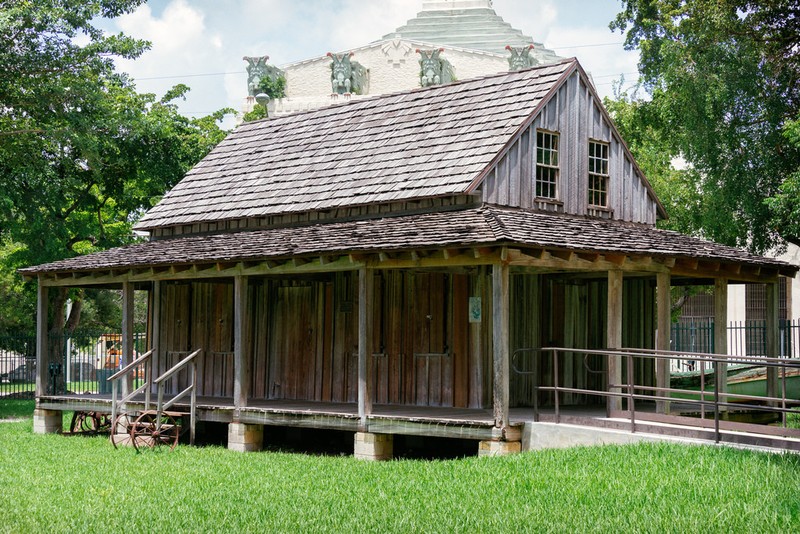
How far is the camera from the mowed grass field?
35.3 feet

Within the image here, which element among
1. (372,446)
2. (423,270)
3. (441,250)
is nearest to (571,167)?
(423,270)

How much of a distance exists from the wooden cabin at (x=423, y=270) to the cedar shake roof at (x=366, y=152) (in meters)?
0.06

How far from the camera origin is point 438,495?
1233 centimetres

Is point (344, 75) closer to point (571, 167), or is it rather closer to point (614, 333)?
point (571, 167)

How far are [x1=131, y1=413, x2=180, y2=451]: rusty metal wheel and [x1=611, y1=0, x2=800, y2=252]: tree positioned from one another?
15109 mm

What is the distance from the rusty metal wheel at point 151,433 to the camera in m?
18.7

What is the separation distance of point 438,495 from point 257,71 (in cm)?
6384

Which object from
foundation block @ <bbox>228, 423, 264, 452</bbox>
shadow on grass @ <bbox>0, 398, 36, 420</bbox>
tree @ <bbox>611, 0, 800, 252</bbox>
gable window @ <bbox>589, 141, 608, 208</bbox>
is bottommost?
shadow on grass @ <bbox>0, 398, 36, 420</bbox>

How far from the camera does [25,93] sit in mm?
28188

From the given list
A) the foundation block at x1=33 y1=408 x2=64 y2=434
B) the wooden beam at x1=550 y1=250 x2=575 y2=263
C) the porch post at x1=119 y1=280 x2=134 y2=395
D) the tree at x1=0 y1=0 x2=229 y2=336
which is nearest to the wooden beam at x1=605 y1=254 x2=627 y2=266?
the wooden beam at x1=550 y1=250 x2=575 y2=263

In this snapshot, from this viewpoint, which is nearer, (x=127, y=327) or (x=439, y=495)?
(x=439, y=495)

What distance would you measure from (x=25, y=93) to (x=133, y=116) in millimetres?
4040

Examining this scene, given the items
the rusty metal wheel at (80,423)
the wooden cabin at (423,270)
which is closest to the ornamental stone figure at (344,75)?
the wooden cabin at (423,270)

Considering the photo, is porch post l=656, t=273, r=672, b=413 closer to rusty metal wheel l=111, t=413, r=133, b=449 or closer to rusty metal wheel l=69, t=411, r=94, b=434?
rusty metal wheel l=111, t=413, r=133, b=449
